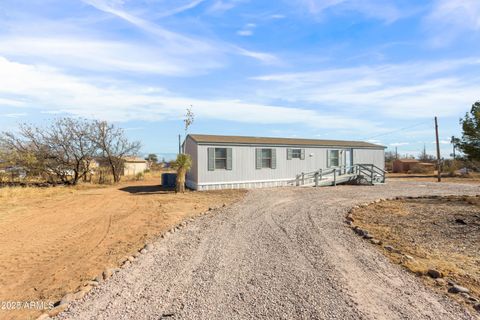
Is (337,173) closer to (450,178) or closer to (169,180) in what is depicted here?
(169,180)

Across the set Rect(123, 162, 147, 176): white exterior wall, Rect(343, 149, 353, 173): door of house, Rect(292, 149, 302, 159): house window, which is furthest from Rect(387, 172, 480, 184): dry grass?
Rect(123, 162, 147, 176): white exterior wall

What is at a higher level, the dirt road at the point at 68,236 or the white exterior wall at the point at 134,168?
the white exterior wall at the point at 134,168

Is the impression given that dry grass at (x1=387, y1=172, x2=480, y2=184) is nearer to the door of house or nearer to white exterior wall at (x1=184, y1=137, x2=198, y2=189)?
the door of house

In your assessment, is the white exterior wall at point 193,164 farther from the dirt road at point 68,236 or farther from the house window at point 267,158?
the house window at point 267,158

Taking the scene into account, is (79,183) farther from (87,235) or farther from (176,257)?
(176,257)

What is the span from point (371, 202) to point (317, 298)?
9.02 m

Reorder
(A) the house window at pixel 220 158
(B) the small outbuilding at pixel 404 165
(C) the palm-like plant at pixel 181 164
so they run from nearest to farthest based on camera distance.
→ (C) the palm-like plant at pixel 181 164 → (A) the house window at pixel 220 158 → (B) the small outbuilding at pixel 404 165

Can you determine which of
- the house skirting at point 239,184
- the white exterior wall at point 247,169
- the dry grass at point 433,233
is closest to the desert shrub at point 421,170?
the white exterior wall at point 247,169

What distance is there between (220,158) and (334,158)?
8.53m

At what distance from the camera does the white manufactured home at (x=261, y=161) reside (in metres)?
16.1

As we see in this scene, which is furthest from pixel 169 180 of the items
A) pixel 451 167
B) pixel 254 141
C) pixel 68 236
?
pixel 451 167

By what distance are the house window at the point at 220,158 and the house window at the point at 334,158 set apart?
25.3 feet

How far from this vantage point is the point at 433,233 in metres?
7.19

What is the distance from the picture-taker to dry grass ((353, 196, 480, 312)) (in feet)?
15.9
